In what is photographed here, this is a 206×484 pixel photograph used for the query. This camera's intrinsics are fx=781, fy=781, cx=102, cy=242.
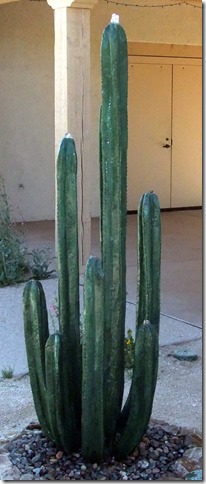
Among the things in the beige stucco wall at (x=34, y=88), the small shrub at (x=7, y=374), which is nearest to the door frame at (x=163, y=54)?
the beige stucco wall at (x=34, y=88)

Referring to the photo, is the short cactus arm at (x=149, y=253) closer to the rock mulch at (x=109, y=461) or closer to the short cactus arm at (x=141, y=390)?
the short cactus arm at (x=141, y=390)

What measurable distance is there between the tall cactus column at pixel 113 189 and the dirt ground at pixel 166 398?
907mm

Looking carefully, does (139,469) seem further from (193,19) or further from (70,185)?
(193,19)

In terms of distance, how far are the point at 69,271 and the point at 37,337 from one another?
368mm

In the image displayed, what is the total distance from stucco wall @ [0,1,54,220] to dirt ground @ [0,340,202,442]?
6526 millimetres

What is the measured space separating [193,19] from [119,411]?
390 inches

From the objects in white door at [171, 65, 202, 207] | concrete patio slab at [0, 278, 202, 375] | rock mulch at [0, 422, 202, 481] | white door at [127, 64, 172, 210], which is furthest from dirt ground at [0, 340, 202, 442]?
white door at [171, 65, 202, 207]

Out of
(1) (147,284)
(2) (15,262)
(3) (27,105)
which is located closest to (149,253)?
(1) (147,284)

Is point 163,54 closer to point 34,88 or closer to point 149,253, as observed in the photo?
point 34,88

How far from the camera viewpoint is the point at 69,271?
3.87m

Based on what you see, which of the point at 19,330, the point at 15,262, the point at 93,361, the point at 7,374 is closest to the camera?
the point at 93,361

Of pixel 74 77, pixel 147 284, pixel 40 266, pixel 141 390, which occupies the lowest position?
pixel 40 266

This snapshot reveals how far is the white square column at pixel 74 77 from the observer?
25.5 ft

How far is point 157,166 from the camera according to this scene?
13320mm
